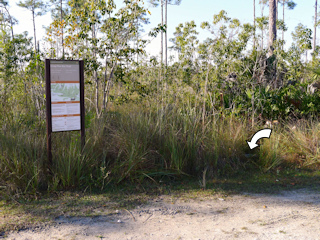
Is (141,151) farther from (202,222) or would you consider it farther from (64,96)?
(202,222)

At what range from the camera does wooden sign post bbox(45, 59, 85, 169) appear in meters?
5.27

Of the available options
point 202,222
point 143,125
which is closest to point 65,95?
point 143,125

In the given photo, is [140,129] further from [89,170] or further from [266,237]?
[266,237]

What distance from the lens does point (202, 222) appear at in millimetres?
4023

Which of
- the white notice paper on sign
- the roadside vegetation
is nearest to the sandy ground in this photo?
the roadside vegetation

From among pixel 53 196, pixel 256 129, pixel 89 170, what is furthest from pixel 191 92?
pixel 53 196

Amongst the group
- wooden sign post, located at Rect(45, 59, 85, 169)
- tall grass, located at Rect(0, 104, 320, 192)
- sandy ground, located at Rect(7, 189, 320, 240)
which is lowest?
sandy ground, located at Rect(7, 189, 320, 240)

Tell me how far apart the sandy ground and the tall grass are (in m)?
1.05

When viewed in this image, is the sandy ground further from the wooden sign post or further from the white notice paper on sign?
A: the white notice paper on sign

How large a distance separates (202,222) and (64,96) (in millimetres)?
2946

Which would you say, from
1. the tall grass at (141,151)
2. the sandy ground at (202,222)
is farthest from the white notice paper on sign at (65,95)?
the sandy ground at (202,222)

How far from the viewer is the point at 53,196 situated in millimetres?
4902

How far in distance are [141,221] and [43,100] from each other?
155 inches

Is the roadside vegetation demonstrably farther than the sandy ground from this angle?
Yes
